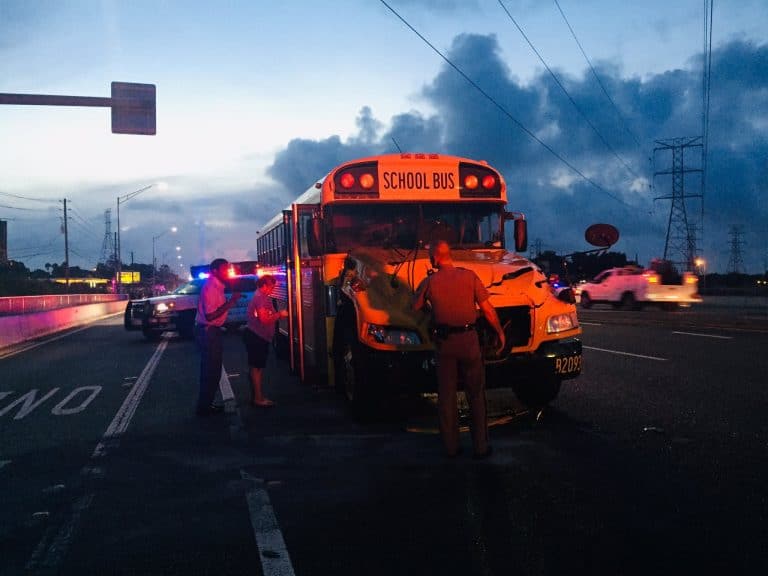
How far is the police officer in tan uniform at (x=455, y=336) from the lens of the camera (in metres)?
6.67

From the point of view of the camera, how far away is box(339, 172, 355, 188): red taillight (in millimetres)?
9562

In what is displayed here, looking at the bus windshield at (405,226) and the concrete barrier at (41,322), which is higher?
the bus windshield at (405,226)

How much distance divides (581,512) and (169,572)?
2.62m

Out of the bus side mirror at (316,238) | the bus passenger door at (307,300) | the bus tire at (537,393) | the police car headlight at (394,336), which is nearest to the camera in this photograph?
the police car headlight at (394,336)

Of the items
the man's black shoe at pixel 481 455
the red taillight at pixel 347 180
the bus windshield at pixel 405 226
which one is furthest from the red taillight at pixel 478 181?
the man's black shoe at pixel 481 455

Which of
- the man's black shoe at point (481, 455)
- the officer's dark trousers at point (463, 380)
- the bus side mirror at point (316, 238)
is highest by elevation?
the bus side mirror at point (316, 238)

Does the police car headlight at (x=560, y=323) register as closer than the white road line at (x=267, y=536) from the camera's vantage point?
No

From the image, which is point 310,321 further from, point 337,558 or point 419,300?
point 337,558

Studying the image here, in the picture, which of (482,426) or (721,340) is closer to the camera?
(482,426)

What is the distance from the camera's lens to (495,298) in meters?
7.69

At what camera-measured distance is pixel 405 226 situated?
9.62 metres

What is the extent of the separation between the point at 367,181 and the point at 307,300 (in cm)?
180

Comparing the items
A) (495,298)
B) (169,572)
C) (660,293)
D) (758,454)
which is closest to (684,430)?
(758,454)

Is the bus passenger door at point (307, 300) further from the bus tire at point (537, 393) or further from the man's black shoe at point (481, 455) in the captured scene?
the man's black shoe at point (481, 455)
